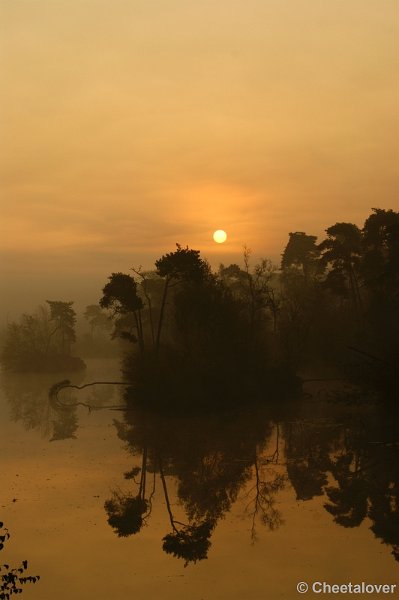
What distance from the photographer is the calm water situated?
42.5ft

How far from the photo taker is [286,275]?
8256 cm

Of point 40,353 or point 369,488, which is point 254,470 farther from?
point 40,353

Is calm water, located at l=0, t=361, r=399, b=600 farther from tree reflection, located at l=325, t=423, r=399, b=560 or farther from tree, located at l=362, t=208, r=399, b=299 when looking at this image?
tree, located at l=362, t=208, r=399, b=299

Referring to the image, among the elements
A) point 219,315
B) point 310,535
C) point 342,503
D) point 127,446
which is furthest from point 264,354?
point 310,535

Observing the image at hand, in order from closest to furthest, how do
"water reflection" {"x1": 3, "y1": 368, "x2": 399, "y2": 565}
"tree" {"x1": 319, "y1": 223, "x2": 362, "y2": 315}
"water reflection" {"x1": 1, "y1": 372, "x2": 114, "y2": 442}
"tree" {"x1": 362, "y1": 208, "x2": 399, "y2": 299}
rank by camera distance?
1. "water reflection" {"x1": 3, "y1": 368, "x2": 399, "y2": 565}
2. "water reflection" {"x1": 1, "y1": 372, "x2": 114, "y2": 442}
3. "tree" {"x1": 362, "y1": 208, "x2": 399, "y2": 299}
4. "tree" {"x1": 319, "y1": 223, "x2": 362, "y2": 315}

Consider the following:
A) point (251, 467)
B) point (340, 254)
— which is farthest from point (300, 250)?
point (251, 467)

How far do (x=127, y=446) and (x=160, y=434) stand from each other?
8.89 ft

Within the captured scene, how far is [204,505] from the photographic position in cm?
1817

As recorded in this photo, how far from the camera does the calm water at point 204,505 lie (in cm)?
1295

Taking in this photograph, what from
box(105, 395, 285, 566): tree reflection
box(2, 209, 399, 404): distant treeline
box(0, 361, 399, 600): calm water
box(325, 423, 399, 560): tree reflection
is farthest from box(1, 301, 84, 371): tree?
box(325, 423, 399, 560): tree reflection

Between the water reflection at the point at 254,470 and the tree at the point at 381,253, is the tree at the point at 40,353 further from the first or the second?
the water reflection at the point at 254,470

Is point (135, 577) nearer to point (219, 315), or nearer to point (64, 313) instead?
point (219, 315)

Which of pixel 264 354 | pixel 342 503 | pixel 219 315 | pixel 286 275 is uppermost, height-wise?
pixel 286 275

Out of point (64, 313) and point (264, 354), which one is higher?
point (64, 313)
